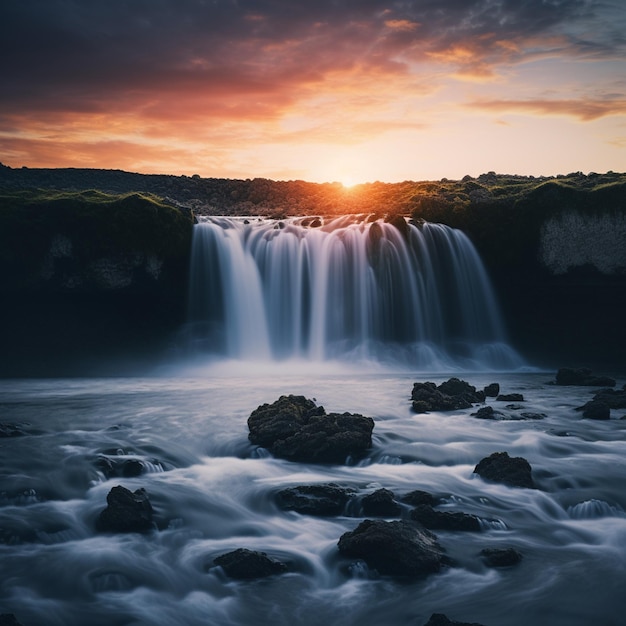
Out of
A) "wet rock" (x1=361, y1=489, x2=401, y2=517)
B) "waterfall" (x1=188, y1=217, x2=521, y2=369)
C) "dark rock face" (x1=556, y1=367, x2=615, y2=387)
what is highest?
"waterfall" (x1=188, y1=217, x2=521, y2=369)

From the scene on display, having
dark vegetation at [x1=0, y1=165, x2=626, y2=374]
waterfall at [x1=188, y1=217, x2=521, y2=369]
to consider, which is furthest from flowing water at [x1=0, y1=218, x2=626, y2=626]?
dark vegetation at [x1=0, y1=165, x2=626, y2=374]

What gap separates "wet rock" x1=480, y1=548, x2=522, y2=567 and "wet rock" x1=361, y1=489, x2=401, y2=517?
1.58 meters

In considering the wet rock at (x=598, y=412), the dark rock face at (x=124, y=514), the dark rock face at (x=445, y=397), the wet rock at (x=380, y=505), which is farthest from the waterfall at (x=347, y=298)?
the dark rock face at (x=124, y=514)

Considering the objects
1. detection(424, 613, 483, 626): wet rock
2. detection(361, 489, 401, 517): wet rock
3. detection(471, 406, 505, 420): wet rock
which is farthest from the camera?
detection(471, 406, 505, 420): wet rock

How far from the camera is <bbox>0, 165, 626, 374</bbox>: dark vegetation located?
2878 centimetres

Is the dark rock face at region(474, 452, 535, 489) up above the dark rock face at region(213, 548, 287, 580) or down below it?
above

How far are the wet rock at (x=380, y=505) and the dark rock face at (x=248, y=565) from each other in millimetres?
1920

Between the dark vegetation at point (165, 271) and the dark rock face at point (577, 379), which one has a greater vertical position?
the dark vegetation at point (165, 271)

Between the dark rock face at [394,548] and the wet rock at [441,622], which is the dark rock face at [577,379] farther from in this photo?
the wet rock at [441,622]

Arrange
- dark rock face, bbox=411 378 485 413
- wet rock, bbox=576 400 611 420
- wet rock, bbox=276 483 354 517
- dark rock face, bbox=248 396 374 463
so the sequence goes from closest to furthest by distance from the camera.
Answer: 1. wet rock, bbox=276 483 354 517
2. dark rock face, bbox=248 396 374 463
3. wet rock, bbox=576 400 611 420
4. dark rock face, bbox=411 378 485 413

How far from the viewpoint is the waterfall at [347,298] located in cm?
3030

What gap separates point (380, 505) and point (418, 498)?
0.89m

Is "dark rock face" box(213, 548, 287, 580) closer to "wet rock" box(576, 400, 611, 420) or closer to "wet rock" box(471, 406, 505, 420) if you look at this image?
"wet rock" box(471, 406, 505, 420)

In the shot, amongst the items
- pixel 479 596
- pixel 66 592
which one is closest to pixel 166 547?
pixel 66 592
